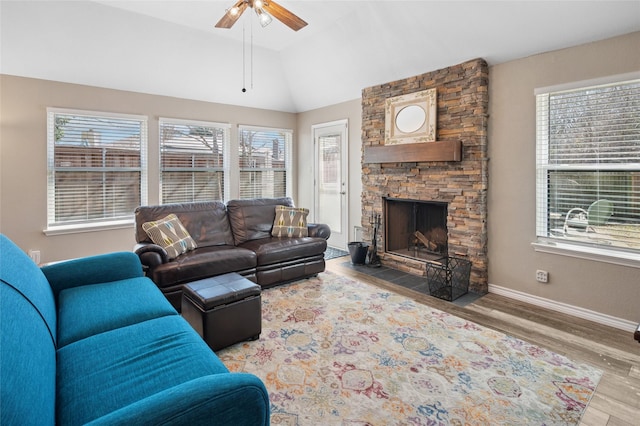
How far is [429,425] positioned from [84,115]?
524cm

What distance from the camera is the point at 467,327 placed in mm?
2943

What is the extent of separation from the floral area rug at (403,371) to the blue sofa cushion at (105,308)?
74 cm

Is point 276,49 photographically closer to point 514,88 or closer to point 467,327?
point 514,88

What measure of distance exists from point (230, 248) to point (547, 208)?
3447mm

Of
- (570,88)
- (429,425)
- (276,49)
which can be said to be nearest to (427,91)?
(570,88)

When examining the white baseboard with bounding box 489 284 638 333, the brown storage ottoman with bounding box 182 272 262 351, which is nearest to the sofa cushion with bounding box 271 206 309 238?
the brown storage ottoman with bounding box 182 272 262 351

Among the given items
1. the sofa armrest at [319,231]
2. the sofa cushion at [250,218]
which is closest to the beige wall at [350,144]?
the sofa armrest at [319,231]

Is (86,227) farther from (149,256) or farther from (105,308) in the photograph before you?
(105,308)

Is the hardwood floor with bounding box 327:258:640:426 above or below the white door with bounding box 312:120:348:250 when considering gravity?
below

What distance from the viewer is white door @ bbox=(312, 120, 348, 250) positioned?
575cm

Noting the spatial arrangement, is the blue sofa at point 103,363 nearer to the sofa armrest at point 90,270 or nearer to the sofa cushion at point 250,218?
the sofa armrest at point 90,270

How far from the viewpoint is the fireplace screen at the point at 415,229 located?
4562 mm

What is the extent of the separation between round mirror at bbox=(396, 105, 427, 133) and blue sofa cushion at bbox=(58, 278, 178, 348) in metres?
3.52

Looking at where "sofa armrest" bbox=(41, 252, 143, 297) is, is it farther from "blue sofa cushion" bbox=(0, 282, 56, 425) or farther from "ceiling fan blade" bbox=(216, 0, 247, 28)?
"ceiling fan blade" bbox=(216, 0, 247, 28)
